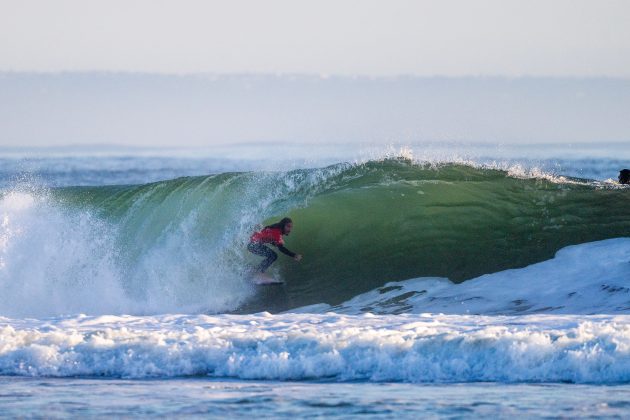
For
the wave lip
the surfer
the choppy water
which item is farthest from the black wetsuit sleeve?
the choppy water

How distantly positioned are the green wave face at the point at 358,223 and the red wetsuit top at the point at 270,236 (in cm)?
47

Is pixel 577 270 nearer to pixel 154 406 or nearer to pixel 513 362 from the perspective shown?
pixel 513 362

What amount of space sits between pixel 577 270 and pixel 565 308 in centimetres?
163

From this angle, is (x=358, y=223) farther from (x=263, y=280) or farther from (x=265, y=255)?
(x=263, y=280)

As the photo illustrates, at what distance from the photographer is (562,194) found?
17297mm

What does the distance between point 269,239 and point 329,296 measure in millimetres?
1108

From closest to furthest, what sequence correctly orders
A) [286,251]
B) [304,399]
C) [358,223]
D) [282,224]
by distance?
[304,399]
[286,251]
[282,224]
[358,223]

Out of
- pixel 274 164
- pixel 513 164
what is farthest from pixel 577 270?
pixel 274 164

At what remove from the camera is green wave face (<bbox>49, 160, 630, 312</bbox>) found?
15.3 m

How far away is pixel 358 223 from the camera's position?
54.5ft

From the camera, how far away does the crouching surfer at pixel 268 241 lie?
14951 mm

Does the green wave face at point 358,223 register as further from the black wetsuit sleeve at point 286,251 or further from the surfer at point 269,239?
the black wetsuit sleeve at point 286,251

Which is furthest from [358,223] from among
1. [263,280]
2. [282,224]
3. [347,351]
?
[347,351]

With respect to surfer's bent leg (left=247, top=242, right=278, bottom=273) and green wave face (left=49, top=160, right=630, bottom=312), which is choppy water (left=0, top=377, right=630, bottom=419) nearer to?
green wave face (left=49, top=160, right=630, bottom=312)
